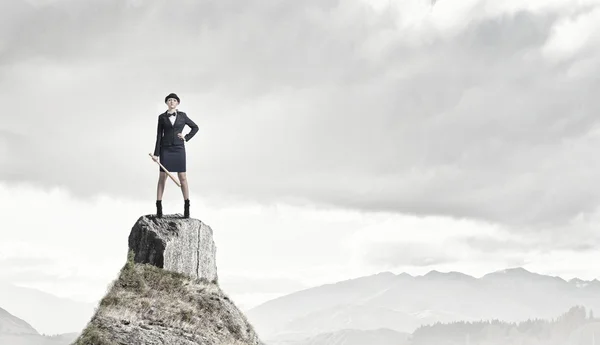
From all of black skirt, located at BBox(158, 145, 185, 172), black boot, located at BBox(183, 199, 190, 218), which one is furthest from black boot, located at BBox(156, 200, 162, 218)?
black skirt, located at BBox(158, 145, 185, 172)

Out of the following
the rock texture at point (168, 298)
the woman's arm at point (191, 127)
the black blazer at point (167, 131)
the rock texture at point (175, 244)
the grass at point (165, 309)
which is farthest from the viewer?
the woman's arm at point (191, 127)

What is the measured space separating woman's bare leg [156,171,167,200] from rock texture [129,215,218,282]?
43.6 inches

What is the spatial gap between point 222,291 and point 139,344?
7578 mm

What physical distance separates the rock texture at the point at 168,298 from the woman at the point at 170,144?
1850mm

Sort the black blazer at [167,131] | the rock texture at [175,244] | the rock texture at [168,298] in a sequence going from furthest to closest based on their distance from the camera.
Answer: the black blazer at [167,131]
the rock texture at [175,244]
the rock texture at [168,298]

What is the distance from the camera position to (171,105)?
1342 inches

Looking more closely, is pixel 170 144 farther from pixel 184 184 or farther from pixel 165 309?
pixel 165 309

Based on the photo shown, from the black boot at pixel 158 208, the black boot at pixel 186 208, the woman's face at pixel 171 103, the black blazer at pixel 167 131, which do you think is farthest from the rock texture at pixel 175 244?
the woman's face at pixel 171 103

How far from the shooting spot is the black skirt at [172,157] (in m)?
33.9

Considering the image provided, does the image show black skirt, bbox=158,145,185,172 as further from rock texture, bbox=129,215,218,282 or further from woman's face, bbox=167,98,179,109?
rock texture, bbox=129,215,218,282

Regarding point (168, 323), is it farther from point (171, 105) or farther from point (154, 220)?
point (171, 105)

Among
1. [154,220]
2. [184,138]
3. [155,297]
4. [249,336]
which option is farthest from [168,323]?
[184,138]

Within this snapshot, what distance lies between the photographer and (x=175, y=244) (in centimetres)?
3266

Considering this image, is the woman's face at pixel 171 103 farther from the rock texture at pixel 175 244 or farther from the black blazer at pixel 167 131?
the rock texture at pixel 175 244
